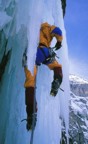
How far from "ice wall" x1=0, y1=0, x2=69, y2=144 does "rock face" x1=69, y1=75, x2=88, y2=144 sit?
57.5 meters

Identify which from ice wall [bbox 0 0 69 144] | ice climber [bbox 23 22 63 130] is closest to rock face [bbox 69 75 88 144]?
ice wall [bbox 0 0 69 144]

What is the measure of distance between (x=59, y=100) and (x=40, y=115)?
1.09m

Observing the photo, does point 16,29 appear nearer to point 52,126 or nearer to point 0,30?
point 0,30

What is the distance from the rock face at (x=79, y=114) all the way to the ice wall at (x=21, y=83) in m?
57.5

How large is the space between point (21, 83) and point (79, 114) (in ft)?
379

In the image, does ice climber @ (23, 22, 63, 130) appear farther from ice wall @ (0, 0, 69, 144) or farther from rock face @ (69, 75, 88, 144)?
rock face @ (69, 75, 88, 144)

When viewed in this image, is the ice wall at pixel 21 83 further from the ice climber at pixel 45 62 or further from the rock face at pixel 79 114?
the rock face at pixel 79 114

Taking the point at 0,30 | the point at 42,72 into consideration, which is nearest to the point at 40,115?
the point at 42,72

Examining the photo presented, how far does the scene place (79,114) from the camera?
122 meters

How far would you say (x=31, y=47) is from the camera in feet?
23.5

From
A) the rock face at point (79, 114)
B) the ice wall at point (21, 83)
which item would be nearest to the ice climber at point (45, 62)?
the ice wall at point (21, 83)

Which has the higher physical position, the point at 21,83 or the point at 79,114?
the point at 79,114

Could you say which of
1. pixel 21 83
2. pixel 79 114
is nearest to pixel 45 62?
pixel 21 83

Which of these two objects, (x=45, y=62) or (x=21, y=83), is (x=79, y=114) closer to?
(x=21, y=83)
